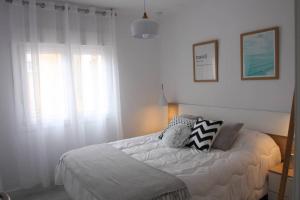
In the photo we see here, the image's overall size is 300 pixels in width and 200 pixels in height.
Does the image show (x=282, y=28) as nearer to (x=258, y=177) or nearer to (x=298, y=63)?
(x=258, y=177)

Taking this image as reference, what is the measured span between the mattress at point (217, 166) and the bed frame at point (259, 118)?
0.10m

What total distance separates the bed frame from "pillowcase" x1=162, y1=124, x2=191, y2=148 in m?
0.62

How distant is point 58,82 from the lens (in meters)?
3.33

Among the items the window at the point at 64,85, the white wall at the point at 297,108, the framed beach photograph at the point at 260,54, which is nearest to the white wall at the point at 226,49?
the framed beach photograph at the point at 260,54

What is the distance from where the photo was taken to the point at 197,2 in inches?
141

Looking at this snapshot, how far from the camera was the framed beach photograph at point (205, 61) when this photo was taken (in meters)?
3.43

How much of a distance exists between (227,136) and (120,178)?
4.54 ft

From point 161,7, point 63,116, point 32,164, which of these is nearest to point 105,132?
point 63,116

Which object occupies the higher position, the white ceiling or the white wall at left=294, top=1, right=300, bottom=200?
the white ceiling

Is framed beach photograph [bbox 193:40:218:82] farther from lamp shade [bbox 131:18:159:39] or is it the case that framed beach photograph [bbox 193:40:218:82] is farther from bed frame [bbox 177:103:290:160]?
lamp shade [bbox 131:18:159:39]

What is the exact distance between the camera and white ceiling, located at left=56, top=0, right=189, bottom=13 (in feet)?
11.1

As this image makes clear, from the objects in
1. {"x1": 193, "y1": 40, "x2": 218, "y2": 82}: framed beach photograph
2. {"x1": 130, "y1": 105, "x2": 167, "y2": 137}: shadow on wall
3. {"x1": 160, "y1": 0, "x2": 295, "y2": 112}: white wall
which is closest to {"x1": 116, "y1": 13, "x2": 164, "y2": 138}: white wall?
{"x1": 130, "y1": 105, "x2": 167, "y2": 137}: shadow on wall

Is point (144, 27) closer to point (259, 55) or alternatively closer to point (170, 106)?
point (259, 55)

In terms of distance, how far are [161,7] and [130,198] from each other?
9.69ft
